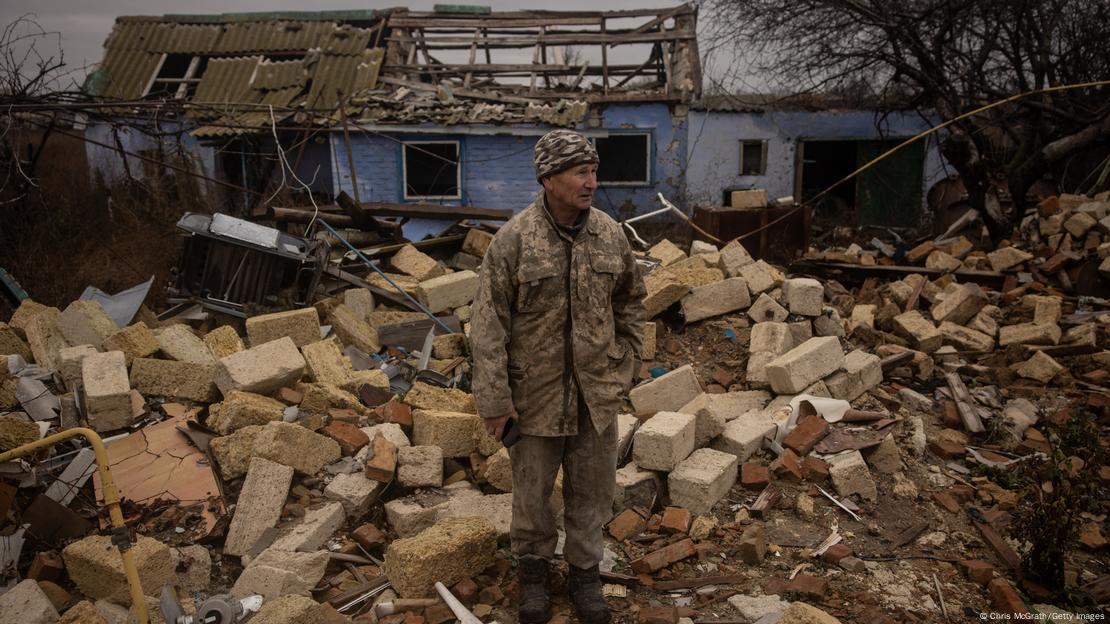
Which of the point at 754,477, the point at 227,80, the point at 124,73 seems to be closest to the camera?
the point at 754,477

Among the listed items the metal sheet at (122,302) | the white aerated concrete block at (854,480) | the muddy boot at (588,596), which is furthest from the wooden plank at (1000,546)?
the metal sheet at (122,302)

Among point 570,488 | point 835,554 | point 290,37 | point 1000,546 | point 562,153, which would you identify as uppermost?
point 290,37

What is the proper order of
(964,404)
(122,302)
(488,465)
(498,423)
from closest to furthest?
(498,423), (488,465), (964,404), (122,302)

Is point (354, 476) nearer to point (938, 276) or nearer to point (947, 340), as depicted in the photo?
point (947, 340)

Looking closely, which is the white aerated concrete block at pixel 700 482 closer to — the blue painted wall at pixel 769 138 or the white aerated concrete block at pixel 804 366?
the white aerated concrete block at pixel 804 366

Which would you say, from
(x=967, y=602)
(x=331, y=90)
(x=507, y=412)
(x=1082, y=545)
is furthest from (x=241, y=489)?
(x=331, y=90)

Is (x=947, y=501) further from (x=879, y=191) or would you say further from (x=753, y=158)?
(x=879, y=191)

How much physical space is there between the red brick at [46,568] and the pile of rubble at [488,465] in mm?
11

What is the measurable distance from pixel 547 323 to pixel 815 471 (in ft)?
8.34

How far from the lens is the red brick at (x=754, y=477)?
15.2 ft

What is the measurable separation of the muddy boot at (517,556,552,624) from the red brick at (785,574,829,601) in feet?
4.15

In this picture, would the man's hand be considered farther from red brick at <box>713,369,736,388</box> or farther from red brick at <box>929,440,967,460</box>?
red brick at <box>929,440,967,460</box>

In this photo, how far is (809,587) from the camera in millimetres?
3654

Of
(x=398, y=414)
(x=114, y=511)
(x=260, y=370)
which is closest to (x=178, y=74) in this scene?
(x=260, y=370)
